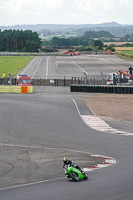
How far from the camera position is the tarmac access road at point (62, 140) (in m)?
19.7

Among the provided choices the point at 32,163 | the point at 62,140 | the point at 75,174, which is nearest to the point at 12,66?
the point at 62,140

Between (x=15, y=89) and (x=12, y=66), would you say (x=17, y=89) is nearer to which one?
(x=15, y=89)

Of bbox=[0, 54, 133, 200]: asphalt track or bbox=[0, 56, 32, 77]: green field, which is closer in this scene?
bbox=[0, 54, 133, 200]: asphalt track

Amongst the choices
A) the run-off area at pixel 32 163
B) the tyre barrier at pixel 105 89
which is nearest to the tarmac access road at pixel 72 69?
the tyre barrier at pixel 105 89

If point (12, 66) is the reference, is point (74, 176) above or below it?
above

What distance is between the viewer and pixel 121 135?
36062 millimetres

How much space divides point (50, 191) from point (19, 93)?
47345 mm

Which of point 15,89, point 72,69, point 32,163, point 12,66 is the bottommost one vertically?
point 12,66

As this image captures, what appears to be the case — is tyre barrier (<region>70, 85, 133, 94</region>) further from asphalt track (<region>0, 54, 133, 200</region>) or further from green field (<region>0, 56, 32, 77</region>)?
green field (<region>0, 56, 32, 77</region>)

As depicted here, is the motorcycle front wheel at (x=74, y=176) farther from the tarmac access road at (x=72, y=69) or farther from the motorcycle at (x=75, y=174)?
the tarmac access road at (x=72, y=69)

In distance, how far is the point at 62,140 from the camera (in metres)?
33.8

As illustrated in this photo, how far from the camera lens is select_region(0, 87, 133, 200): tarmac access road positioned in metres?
19.7

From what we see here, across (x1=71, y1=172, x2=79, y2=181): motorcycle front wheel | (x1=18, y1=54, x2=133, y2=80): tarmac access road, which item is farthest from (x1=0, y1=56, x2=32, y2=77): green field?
(x1=71, y1=172, x2=79, y2=181): motorcycle front wheel

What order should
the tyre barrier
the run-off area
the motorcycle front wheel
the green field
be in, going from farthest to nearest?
the green field → the tyre barrier → the run-off area → the motorcycle front wheel
